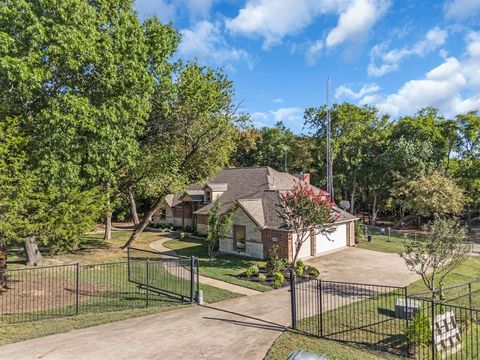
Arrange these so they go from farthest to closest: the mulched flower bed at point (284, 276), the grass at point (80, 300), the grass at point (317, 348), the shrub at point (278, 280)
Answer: the mulched flower bed at point (284, 276) < the shrub at point (278, 280) < the grass at point (80, 300) < the grass at point (317, 348)

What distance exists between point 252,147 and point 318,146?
11784mm

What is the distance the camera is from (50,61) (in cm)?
1712

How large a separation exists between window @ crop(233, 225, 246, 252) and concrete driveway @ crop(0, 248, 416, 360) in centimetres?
1069

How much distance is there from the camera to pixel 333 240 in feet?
88.5

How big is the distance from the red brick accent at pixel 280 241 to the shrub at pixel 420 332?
1332cm

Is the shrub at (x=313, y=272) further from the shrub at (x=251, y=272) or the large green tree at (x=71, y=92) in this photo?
the large green tree at (x=71, y=92)

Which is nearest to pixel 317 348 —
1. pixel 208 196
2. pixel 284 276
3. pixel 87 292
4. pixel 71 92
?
pixel 284 276

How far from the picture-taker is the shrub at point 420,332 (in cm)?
910

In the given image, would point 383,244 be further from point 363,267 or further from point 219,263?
point 219,263

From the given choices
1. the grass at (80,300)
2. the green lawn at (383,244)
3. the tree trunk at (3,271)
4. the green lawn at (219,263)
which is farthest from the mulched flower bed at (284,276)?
the tree trunk at (3,271)

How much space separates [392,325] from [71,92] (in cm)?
1767

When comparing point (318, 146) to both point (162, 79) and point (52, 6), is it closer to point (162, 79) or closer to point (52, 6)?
point (162, 79)

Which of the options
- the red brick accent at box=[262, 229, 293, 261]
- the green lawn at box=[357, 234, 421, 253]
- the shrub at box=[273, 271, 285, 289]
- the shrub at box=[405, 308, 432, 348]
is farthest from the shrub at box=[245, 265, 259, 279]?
the green lawn at box=[357, 234, 421, 253]

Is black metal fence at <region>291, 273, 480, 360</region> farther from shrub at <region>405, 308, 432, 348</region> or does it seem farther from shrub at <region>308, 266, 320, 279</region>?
shrub at <region>308, 266, 320, 279</region>
